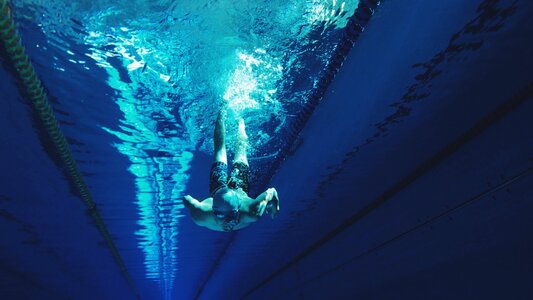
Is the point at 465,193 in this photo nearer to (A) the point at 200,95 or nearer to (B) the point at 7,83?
(A) the point at 200,95

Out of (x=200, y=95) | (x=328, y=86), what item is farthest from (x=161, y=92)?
(x=328, y=86)

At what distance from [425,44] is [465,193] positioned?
2289 millimetres

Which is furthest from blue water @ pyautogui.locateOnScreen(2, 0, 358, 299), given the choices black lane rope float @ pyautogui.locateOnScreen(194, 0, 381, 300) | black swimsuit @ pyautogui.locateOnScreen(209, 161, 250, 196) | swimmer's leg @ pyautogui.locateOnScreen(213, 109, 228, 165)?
black swimsuit @ pyautogui.locateOnScreen(209, 161, 250, 196)

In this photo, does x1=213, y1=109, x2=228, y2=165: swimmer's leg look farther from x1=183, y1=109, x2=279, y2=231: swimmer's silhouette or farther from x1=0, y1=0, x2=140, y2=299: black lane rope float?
x1=0, y1=0, x2=140, y2=299: black lane rope float

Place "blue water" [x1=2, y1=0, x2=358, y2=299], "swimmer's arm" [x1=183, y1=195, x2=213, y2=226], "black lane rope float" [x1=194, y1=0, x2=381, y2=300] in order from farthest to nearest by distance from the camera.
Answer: "swimmer's arm" [x1=183, y1=195, x2=213, y2=226]
"blue water" [x1=2, y1=0, x2=358, y2=299]
"black lane rope float" [x1=194, y1=0, x2=381, y2=300]

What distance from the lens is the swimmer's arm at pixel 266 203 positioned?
12.6ft

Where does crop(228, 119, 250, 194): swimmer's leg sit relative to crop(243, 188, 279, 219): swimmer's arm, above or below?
above

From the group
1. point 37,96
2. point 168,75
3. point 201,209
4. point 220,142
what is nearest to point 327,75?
point 220,142

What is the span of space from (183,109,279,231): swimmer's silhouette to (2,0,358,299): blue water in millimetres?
521

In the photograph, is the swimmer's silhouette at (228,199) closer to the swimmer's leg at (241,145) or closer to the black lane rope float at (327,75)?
the swimmer's leg at (241,145)

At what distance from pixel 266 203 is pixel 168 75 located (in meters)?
2.11

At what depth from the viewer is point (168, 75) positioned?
3789 millimetres

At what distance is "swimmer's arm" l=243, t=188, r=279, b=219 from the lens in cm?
384

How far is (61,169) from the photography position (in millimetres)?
5035
